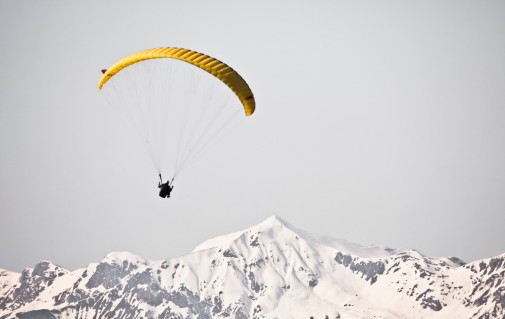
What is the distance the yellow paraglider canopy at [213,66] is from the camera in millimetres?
81375

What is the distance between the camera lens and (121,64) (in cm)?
8588

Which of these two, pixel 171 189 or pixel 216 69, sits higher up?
pixel 216 69

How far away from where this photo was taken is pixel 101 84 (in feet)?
290

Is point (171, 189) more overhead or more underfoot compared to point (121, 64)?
more underfoot

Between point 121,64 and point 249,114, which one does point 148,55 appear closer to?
point 121,64

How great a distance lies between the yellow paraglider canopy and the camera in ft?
267

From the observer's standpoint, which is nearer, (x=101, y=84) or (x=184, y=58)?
(x=184, y=58)

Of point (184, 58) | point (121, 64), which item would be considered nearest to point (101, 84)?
point (121, 64)

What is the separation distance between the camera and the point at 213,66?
267 feet

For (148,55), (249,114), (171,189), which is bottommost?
(171,189)

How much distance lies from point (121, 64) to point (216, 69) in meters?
10.3

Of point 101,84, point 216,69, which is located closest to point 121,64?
point 101,84

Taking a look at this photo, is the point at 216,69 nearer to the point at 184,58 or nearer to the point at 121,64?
the point at 184,58

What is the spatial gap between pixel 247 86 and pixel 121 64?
41.2ft
